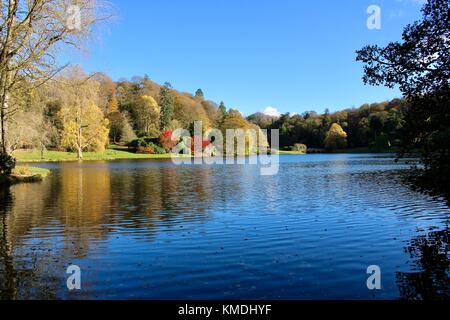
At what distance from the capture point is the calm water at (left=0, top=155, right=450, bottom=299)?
24.6 feet

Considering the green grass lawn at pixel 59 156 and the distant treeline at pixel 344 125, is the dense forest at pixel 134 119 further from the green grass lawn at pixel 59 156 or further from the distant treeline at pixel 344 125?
the green grass lawn at pixel 59 156

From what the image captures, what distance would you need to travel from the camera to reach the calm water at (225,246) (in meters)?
7.48

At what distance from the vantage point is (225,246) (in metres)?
10.9

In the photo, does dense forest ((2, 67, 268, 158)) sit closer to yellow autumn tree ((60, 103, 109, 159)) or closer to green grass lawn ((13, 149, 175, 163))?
yellow autumn tree ((60, 103, 109, 159))

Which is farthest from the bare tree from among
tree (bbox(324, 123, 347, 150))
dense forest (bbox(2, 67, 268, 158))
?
tree (bbox(324, 123, 347, 150))

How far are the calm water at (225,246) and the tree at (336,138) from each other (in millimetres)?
116640

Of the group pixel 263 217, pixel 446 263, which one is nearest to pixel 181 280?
pixel 446 263

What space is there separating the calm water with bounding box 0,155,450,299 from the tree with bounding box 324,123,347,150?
117 m

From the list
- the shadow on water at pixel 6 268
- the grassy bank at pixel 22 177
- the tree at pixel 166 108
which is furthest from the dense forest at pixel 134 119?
the shadow on water at pixel 6 268

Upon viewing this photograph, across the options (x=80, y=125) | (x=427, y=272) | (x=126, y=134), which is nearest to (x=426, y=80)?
(x=427, y=272)

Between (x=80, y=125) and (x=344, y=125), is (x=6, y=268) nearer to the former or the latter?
(x=80, y=125)

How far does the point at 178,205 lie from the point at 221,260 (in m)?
9.44

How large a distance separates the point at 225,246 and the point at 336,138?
422ft
